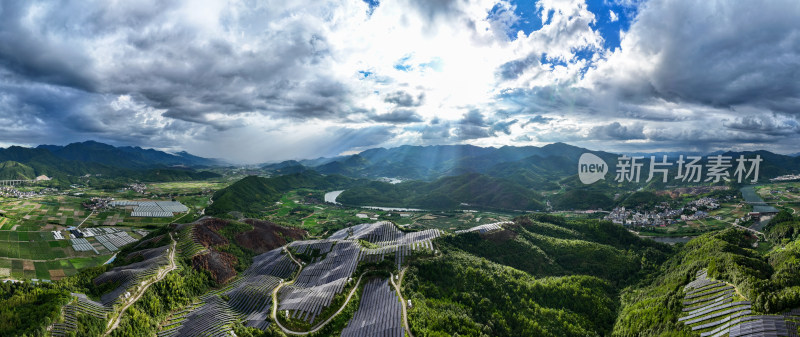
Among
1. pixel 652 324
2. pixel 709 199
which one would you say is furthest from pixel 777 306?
pixel 709 199

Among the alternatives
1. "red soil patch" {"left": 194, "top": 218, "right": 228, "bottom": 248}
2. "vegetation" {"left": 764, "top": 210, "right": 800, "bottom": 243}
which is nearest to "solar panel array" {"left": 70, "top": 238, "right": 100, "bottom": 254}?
"red soil patch" {"left": 194, "top": 218, "right": 228, "bottom": 248}

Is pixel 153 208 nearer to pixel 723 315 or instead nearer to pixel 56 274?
pixel 56 274

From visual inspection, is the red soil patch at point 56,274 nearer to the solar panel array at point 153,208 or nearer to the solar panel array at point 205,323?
the solar panel array at point 205,323

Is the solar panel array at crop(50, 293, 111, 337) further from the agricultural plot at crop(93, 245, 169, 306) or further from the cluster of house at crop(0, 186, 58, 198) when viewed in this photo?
the cluster of house at crop(0, 186, 58, 198)

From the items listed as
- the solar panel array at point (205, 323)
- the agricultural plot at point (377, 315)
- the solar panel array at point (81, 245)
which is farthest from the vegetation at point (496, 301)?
the solar panel array at point (81, 245)

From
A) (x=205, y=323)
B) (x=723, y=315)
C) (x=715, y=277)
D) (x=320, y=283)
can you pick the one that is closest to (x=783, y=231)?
(x=715, y=277)

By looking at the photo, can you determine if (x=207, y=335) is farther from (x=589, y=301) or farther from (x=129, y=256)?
(x=589, y=301)
